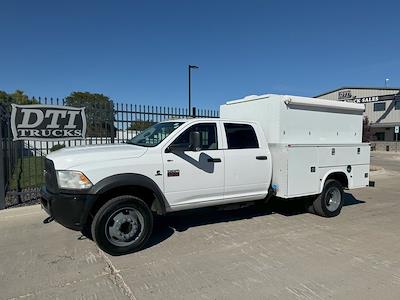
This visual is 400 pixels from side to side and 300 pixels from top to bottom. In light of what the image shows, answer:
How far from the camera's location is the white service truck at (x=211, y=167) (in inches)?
182

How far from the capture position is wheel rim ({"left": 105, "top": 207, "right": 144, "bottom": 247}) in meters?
4.75

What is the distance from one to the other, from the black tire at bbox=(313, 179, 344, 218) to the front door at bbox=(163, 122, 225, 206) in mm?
2421

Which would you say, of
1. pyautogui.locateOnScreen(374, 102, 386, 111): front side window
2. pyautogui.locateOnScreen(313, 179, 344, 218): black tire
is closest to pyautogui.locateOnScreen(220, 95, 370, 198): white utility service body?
pyautogui.locateOnScreen(313, 179, 344, 218): black tire

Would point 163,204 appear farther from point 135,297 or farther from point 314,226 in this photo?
point 314,226

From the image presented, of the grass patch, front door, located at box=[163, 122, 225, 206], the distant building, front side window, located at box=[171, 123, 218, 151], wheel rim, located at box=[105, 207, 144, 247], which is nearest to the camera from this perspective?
wheel rim, located at box=[105, 207, 144, 247]

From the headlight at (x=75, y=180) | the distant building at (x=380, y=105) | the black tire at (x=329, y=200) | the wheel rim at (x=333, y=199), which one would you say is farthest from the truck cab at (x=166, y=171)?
the distant building at (x=380, y=105)

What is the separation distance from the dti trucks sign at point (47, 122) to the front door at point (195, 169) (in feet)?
13.7

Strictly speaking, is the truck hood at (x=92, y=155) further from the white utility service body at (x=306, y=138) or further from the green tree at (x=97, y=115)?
the green tree at (x=97, y=115)

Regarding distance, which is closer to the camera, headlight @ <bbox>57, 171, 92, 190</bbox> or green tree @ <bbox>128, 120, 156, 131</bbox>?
headlight @ <bbox>57, 171, 92, 190</bbox>

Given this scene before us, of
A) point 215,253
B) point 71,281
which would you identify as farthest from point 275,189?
point 71,281

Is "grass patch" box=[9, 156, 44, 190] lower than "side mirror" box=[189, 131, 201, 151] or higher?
lower

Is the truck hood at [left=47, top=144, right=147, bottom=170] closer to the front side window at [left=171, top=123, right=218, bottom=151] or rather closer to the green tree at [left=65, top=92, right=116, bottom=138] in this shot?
the front side window at [left=171, top=123, right=218, bottom=151]

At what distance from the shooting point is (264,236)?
18.5ft

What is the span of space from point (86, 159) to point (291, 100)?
396 centimetres
